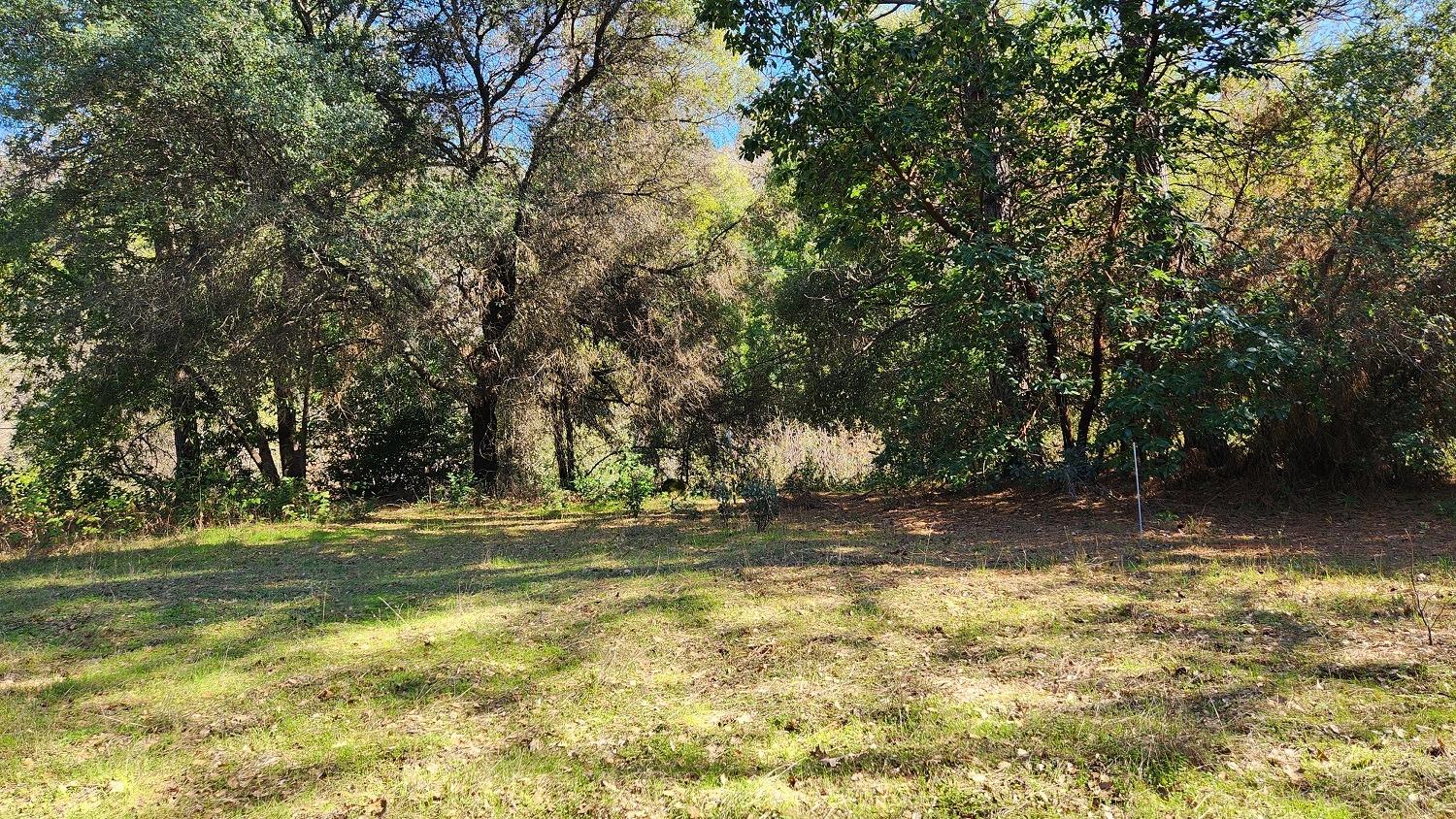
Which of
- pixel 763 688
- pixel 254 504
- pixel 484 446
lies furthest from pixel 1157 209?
pixel 254 504

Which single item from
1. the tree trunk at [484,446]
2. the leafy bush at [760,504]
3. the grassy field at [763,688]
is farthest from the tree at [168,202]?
the leafy bush at [760,504]

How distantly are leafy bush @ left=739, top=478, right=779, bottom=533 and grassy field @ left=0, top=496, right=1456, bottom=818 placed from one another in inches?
108

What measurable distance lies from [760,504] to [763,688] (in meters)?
6.29

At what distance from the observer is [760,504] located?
10.2 metres

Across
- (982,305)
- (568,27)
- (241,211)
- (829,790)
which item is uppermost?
(568,27)

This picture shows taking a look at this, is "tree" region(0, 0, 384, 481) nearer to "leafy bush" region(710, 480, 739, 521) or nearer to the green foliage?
the green foliage

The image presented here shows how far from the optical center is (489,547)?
891 centimetres

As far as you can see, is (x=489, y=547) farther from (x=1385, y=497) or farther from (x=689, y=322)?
(x=1385, y=497)

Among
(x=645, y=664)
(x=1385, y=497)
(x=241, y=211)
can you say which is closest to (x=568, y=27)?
(x=241, y=211)

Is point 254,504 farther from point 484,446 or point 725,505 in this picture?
point 725,505

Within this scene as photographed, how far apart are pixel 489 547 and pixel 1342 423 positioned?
9314 millimetres

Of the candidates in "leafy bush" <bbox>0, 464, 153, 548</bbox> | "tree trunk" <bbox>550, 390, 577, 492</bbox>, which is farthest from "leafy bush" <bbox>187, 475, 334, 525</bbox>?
"tree trunk" <bbox>550, 390, 577, 492</bbox>

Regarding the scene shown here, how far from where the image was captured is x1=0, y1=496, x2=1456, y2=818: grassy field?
2.99 m

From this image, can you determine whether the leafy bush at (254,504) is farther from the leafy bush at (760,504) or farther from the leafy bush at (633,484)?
the leafy bush at (760,504)
